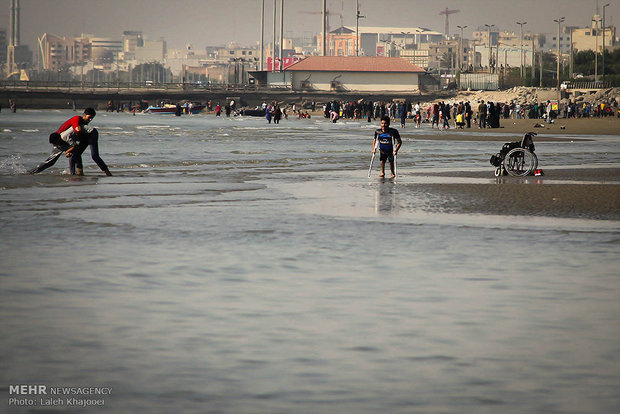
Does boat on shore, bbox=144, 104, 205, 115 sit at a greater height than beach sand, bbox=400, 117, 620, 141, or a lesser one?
greater

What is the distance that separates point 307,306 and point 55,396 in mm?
2824

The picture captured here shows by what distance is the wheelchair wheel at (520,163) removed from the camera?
2180cm

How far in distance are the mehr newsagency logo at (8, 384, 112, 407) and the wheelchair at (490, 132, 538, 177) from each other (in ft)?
55.9

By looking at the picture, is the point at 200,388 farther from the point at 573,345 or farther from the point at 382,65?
Result: the point at 382,65

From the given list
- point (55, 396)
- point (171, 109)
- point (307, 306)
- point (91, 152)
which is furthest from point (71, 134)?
Result: point (171, 109)

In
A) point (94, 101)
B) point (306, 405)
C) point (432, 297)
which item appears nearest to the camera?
point (306, 405)

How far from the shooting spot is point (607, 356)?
20.1 ft

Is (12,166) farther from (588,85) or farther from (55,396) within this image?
(588,85)

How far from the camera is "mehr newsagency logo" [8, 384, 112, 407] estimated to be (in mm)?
5047

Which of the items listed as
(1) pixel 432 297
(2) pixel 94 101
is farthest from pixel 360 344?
(2) pixel 94 101

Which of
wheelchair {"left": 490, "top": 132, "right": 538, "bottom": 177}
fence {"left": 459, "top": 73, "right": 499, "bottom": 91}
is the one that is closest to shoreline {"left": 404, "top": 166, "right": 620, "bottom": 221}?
wheelchair {"left": 490, "top": 132, "right": 538, "bottom": 177}

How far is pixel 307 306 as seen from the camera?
7688mm

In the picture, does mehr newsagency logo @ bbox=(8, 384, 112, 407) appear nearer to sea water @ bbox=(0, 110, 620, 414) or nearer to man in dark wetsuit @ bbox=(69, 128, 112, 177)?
sea water @ bbox=(0, 110, 620, 414)

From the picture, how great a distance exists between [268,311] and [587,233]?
601 cm
